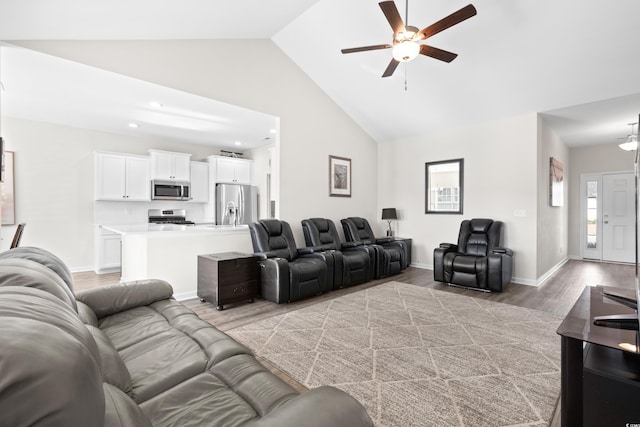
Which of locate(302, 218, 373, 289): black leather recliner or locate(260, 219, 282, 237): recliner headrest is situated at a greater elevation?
locate(260, 219, 282, 237): recliner headrest

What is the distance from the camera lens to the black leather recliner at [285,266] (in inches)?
146

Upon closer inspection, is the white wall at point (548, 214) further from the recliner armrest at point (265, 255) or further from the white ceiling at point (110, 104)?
the white ceiling at point (110, 104)

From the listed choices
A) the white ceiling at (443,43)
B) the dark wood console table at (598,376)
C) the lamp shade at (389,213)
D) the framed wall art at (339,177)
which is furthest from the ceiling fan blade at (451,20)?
the lamp shade at (389,213)

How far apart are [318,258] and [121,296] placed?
8.39 ft

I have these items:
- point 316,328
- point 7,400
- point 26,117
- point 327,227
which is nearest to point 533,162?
point 327,227

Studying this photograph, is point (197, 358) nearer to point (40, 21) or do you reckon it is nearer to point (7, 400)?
point (7, 400)

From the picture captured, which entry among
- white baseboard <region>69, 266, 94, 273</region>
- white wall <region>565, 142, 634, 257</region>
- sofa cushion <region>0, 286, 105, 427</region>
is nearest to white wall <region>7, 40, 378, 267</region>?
white baseboard <region>69, 266, 94, 273</region>

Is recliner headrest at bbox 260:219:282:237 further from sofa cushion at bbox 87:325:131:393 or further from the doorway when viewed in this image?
the doorway

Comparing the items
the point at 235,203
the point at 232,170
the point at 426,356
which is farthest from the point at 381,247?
the point at 232,170

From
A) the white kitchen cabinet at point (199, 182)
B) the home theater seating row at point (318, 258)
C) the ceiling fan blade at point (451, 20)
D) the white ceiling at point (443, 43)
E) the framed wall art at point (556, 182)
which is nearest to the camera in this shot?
the ceiling fan blade at point (451, 20)

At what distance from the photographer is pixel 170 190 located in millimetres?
6230

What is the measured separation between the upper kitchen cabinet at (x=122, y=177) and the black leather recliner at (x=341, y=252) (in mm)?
3541

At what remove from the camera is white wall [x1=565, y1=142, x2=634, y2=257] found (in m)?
6.51

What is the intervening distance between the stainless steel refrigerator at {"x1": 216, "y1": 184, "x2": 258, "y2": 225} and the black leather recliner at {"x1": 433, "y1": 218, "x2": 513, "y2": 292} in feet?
14.2
